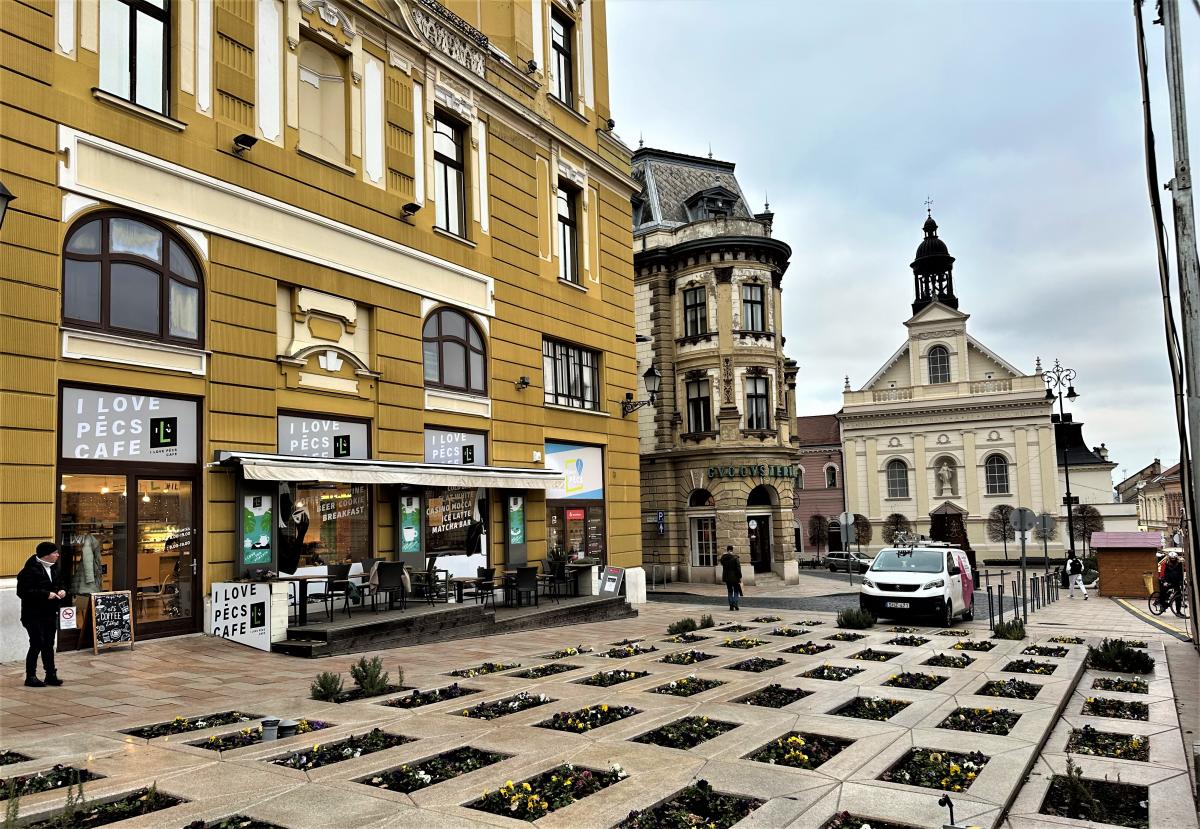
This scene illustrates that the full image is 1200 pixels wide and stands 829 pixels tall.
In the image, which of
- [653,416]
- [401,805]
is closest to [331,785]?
[401,805]

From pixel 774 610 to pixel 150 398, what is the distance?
16783 mm

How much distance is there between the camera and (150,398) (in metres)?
13.3

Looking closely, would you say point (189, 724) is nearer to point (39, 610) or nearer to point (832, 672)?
point (39, 610)

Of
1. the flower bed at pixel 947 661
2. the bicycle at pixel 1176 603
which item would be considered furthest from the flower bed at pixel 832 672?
the bicycle at pixel 1176 603

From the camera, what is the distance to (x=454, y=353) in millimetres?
20016

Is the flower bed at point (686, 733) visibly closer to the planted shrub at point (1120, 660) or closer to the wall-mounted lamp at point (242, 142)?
the planted shrub at point (1120, 660)

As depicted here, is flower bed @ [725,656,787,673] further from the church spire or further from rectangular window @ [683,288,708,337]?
the church spire

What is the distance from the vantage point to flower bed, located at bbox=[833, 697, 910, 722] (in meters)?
8.93

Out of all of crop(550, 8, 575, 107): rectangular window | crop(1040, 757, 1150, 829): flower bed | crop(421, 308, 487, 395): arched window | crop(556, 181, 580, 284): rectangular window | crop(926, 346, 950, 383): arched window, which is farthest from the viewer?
crop(926, 346, 950, 383): arched window

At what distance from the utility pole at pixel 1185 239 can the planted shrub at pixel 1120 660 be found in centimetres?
798

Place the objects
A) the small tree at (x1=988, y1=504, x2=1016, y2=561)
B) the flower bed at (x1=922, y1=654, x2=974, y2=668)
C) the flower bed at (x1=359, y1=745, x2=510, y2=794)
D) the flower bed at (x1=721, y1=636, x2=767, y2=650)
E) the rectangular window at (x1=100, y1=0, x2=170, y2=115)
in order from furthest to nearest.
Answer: the small tree at (x1=988, y1=504, x2=1016, y2=561), the flower bed at (x1=721, y1=636, x2=767, y2=650), the rectangular window at (x1=100, y1=0, x2=170, y2=115), the flower bed at (x1=922, y1=654, x2=974, y2=668), the flower bed at (x1=359, y1=745, x2=510, y2=794)

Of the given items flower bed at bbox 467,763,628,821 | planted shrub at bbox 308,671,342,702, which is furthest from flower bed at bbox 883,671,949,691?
planted shrub at bbox 308,671,342,702

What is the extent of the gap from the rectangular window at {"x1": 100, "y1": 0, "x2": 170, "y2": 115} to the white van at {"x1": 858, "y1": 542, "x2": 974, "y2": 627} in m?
16.4

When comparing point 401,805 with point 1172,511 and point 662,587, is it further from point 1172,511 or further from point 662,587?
point 1172,511
